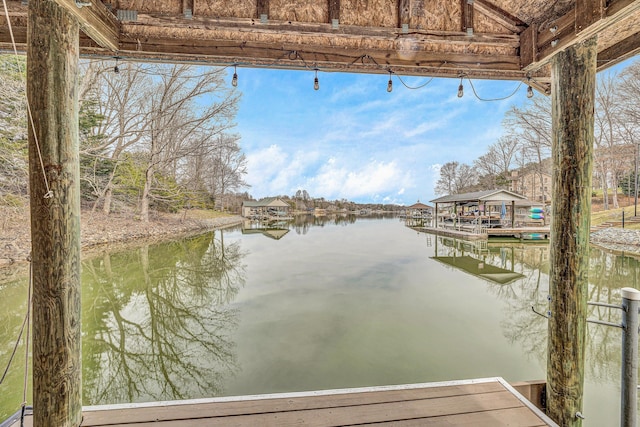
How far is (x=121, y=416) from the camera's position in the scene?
1.58 meters

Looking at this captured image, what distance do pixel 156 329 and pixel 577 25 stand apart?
19.2 ft

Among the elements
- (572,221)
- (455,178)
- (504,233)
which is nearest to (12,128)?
(572,221)

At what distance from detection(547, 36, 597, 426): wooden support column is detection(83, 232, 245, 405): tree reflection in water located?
3.12 meters

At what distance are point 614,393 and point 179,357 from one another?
506cm

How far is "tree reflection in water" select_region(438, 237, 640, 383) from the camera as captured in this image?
3424 mm

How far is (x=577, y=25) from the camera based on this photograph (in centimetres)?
161

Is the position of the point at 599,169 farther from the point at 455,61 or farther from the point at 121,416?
the point at 121,416

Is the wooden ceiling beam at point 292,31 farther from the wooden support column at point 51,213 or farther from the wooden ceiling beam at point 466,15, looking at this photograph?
the wooden support column at point 51,213

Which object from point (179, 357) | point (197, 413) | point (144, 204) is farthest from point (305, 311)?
point (144, 204)

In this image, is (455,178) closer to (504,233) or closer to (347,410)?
(504,233)

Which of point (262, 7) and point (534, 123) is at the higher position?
point (534, 123)

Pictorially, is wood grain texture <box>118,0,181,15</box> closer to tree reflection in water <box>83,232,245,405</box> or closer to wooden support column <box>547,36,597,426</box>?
wooden support column <box>547,36,597,426</box>

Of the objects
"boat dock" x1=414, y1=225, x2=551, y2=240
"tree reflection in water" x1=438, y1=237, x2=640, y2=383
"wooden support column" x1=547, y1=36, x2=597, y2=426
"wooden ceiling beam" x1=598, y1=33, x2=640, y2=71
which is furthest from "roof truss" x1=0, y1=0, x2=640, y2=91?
"boat dock" x1=414, y1=225, x2=551, y2=240

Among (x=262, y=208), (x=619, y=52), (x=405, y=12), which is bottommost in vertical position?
(x=262, y=208)
